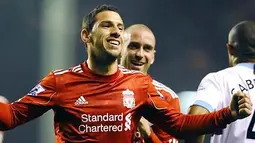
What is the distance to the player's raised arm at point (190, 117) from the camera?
2.61 m

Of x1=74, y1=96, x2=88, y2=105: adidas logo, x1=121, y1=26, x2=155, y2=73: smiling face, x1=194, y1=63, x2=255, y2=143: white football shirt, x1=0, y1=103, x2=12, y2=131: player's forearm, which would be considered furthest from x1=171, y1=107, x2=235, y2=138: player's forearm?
x1=121, y1=26, x2=155, y2=73: smiling face

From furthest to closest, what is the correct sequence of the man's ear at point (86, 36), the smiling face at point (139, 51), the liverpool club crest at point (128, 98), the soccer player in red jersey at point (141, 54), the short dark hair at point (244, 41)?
the smiling face at point (139, 51) < the soccer player in red jersey at point (141, 54) < the short dark hair at point (244, 41) < the man's ear at point (86, 36) < the liverpool club crest at point (128, 98)

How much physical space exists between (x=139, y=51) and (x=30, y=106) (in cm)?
119

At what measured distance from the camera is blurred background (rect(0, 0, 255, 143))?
7.25m

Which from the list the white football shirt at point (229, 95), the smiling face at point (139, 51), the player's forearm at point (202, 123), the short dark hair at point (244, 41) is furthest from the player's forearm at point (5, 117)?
the short dark hair at point (244, 41)

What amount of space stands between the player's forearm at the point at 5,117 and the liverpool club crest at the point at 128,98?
1.81 ft

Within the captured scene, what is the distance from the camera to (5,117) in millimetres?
2707

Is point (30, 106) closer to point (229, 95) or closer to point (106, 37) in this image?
point (106, 37)

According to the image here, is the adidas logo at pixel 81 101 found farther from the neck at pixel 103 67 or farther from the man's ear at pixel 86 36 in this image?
the man's ear at pixel 86 36

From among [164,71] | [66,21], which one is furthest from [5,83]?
[164,71]

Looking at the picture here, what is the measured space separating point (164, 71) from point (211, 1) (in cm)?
140

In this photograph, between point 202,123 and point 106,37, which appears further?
point 106,37

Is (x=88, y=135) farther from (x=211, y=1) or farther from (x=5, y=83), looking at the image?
(x=211, y=1)

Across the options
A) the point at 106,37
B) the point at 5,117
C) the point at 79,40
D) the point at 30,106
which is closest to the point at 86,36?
the point at 106,37
